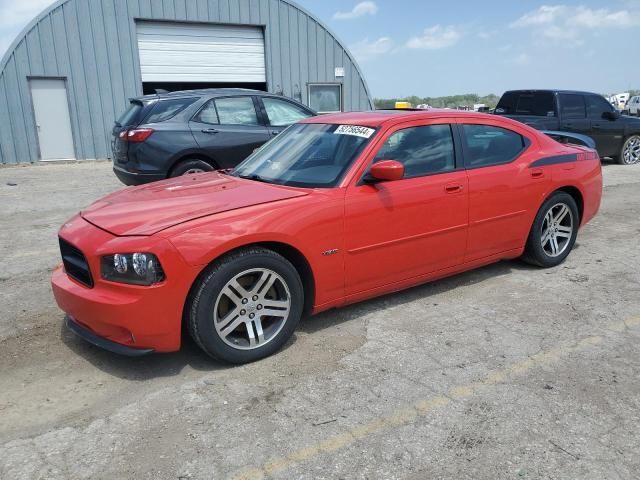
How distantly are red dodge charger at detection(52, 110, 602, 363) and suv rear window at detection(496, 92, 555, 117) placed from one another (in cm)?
726

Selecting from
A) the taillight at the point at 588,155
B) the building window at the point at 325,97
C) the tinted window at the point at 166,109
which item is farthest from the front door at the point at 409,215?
the building window at the point at 325,97

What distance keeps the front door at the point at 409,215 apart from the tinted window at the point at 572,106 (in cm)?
866

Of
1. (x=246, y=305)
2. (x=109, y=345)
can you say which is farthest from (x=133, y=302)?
(x=246, y=305)

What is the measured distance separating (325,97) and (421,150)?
1608 centimetres

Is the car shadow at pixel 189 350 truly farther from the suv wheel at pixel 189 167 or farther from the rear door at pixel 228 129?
the rear door at pixel 228 129

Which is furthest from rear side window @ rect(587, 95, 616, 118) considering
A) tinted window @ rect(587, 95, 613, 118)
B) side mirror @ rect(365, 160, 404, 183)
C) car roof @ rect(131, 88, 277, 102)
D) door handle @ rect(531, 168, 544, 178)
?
side mirror @ rect(365, 160, 404, 183)

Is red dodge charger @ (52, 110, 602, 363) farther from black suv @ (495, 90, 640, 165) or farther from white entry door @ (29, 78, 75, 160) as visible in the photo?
white entry door @ (29, 78, 75, 160)

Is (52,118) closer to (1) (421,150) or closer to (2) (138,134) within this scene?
(2) (138,134)

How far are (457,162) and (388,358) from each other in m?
1.80

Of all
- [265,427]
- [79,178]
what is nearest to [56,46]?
[79,178]

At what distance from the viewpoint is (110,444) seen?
8.62ft

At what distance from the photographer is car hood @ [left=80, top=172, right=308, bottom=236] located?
127 inches

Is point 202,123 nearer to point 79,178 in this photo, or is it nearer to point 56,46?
point 79,178

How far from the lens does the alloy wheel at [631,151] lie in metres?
13.3
